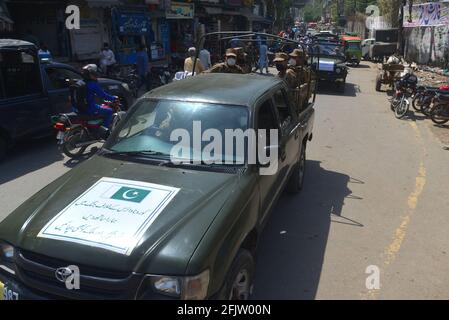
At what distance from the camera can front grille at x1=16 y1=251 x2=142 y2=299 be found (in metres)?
2.63

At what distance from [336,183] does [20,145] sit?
6382 mm

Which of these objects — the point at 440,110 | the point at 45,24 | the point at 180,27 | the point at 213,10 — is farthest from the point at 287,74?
the point at 213,10

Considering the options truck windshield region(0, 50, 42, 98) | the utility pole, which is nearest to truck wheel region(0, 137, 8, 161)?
truck windshield region(0, 50, 42, 98)

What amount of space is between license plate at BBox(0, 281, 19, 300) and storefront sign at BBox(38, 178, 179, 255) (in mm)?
426

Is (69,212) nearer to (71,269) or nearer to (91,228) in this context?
(91,228)

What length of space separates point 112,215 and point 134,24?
701 inches

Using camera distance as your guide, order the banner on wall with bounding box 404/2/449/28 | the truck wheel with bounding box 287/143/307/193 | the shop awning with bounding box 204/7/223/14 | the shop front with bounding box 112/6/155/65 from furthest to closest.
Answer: the shop awning with bounding box 204/7/223/14 < the banner on wall with bounding box 404/2/449/28 < the shop front with bounding box 112/6/155/65 < the truck wheel with bounding box 287/143/307/193

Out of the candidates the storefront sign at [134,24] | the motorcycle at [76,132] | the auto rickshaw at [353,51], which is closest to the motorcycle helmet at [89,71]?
the motorcycle at [76,132]

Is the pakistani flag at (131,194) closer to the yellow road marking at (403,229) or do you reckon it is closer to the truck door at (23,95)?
the yellow road marking at (403,229)

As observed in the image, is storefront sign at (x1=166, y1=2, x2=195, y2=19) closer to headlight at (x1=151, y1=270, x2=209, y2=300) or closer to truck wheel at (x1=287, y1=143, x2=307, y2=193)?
truck wheel at (x1=287, y1=143, x2=307, y2=193)

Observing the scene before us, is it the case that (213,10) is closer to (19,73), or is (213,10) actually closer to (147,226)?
(19,73)

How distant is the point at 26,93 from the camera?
317 inches

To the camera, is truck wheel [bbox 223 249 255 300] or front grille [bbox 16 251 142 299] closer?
front grille [bbox 16 251 142 299]

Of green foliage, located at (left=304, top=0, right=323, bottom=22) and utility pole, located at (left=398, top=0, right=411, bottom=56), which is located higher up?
green foliage, located at (left=304, top=0, right=323, bottom=22)
